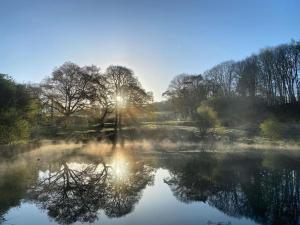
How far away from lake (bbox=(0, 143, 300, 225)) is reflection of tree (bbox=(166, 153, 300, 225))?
2.1 inches

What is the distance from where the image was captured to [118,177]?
32531 millimetres

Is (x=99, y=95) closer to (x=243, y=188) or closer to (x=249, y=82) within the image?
(x=249, y=82)

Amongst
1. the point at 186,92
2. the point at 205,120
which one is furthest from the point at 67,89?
the point at 186,92

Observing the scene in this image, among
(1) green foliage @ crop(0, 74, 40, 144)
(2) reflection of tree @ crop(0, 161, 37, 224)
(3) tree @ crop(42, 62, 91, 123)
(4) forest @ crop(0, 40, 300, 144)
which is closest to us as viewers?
(2) reflection of tree @ crop(0, 161, 37, 224)

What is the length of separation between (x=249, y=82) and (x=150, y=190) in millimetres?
71950

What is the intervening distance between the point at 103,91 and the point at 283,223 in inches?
2688

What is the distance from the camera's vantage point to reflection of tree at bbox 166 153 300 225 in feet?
68.3

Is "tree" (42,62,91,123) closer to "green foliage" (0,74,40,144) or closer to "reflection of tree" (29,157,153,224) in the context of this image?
"green foliage" (0,74,40,144)

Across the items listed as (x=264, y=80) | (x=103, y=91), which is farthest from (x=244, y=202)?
(x=264, y=80)

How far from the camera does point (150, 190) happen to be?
2806cm

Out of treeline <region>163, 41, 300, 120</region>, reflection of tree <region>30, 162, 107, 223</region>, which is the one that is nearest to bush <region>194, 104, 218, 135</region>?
treeline <region>163, 41, 300, 120</region>

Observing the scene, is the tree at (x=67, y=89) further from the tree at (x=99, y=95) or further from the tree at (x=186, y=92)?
the tree at (x=186, y=92)

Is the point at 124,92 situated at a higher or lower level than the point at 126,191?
higher

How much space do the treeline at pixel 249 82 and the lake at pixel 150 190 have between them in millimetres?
48478
